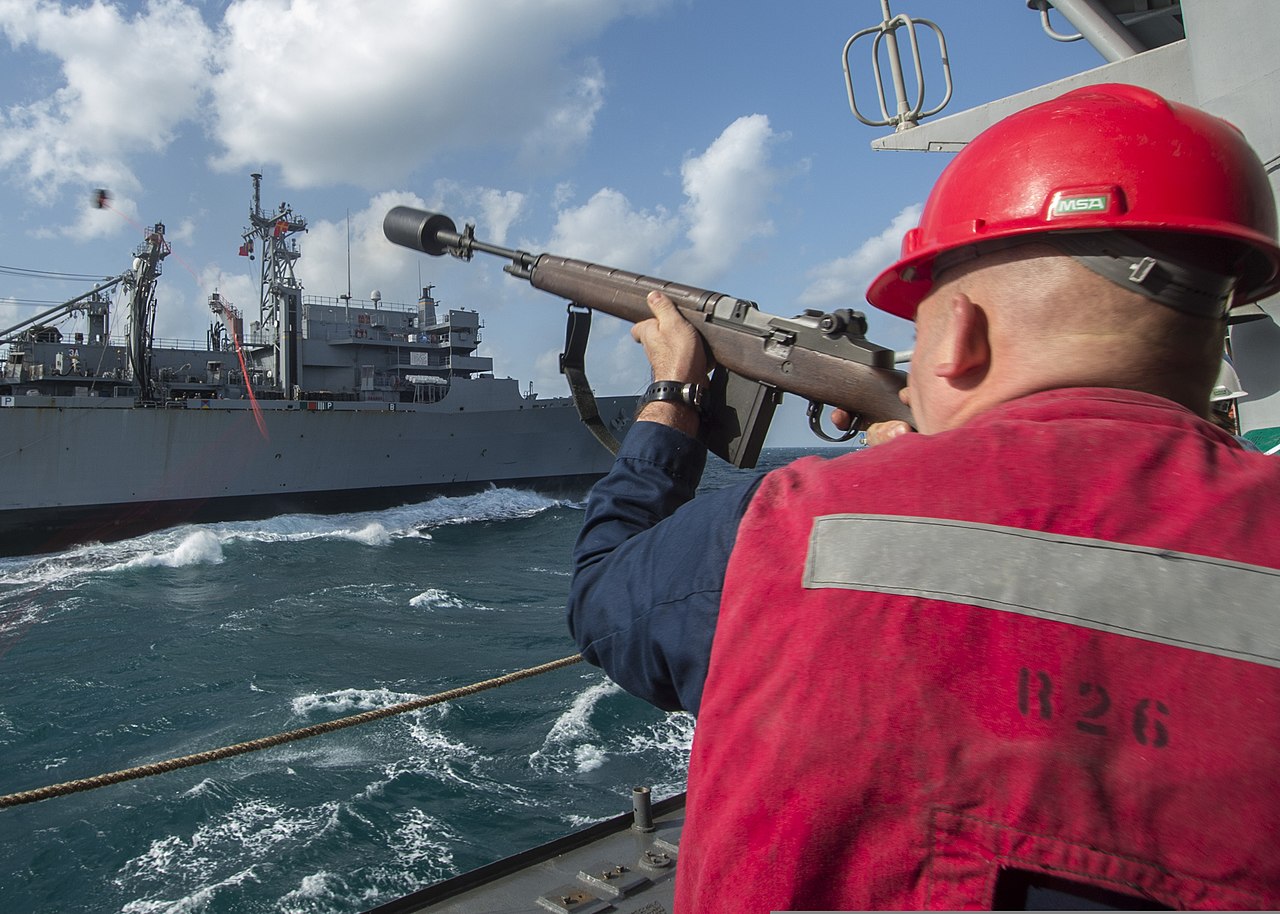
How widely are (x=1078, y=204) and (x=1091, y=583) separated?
52 centimetres

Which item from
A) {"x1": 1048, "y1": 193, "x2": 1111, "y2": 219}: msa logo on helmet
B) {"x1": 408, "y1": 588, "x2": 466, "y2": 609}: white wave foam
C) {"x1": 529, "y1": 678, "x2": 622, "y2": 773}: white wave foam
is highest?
{"x1": 1048, "y1": 193, "x2": 1111, "y2": 219}: msa logo on helmet

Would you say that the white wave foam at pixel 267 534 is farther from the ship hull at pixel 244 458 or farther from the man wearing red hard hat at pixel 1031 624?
the man wearing red hard hat at pixel 1031 624

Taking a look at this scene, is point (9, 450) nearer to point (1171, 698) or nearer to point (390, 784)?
point (390, 784)

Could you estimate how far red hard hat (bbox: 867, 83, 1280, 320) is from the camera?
949 mm

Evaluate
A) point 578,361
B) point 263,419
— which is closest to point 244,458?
point 263,419

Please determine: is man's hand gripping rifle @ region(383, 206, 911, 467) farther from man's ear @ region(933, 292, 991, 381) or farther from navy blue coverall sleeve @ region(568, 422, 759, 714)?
man's ear @ region(933, 292, 991, 381)

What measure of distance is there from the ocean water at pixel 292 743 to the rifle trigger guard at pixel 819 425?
5.89 m

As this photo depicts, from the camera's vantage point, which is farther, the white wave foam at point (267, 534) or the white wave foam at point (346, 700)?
the white wave foam at point (267, 534)

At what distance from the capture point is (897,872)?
0.68 metres

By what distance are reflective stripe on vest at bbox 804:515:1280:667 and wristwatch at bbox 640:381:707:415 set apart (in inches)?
28.9

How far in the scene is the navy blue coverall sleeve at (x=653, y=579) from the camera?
0.91 meters

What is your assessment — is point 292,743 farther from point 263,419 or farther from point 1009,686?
point 263,419

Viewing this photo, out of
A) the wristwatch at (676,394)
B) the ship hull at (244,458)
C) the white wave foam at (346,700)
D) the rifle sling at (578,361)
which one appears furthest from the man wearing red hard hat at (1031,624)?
the ship hull at (244,458)

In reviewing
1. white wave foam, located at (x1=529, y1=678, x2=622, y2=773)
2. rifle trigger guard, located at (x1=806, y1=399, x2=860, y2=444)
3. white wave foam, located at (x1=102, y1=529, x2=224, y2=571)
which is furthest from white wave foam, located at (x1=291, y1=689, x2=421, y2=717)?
white wave foam, located at (x1=102, y1=529, x2=224, y2=571)
